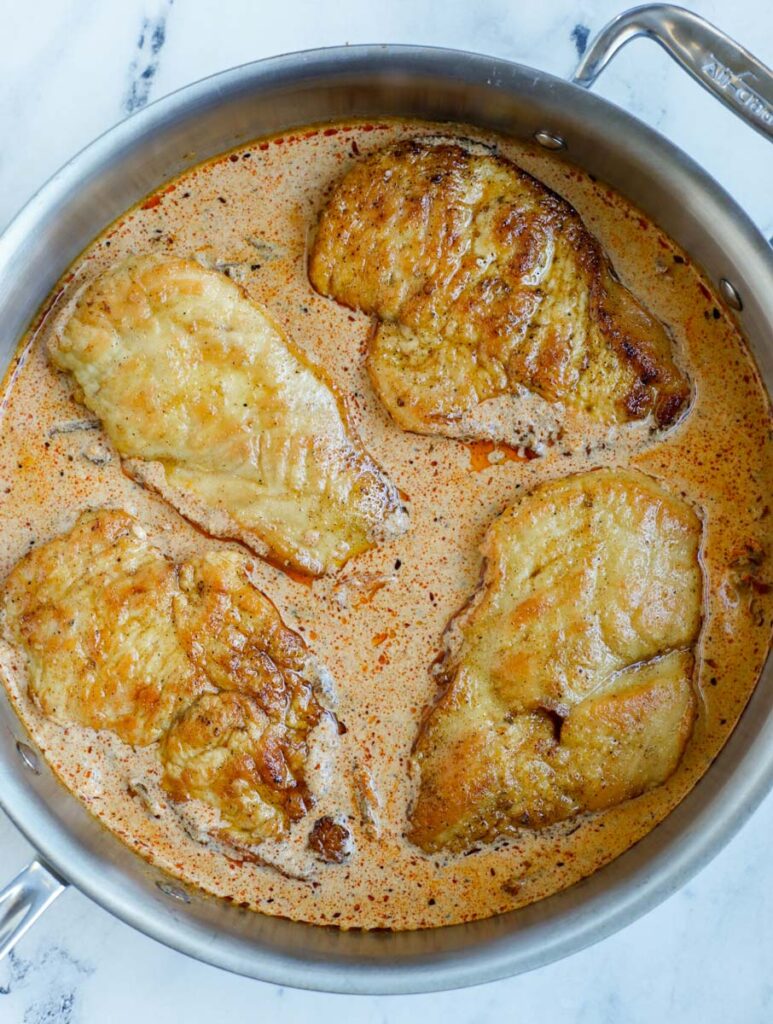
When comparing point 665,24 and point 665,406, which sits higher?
point 665,24

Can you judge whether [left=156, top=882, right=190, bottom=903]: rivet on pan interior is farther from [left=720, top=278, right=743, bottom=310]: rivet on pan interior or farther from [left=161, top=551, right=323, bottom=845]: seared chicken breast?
[left=720, top=278, right=743, bottom=310]: rivet on pan interior

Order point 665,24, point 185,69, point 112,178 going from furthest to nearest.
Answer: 1. point 185,69
2. point 112,178
3. point 665,24

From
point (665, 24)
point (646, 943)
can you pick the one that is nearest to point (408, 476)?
point (665, 24)

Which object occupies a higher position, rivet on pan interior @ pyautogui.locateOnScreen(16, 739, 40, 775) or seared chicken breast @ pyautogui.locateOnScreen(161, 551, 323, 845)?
rivet on pan interior @ pyautogui.locateOnScreen(16, 739, 40, 775)

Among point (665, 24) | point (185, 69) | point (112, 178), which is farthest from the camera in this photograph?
point (185, 69)

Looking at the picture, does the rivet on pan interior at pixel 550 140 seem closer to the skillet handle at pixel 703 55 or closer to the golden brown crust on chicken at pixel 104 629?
the skillet handle at pixel 703 55

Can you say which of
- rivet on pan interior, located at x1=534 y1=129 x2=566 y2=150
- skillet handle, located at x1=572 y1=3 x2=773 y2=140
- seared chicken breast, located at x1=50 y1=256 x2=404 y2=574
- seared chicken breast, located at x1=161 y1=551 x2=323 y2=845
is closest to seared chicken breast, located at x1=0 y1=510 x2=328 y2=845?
seared chicken breast, located at x1=161 y1=551 x2=323 y2=845

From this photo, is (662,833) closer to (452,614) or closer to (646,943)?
(646,943)
